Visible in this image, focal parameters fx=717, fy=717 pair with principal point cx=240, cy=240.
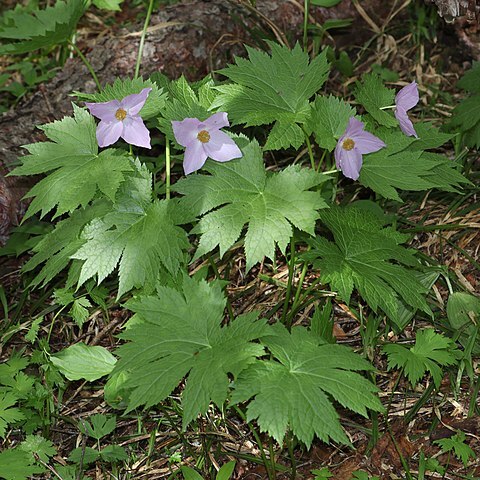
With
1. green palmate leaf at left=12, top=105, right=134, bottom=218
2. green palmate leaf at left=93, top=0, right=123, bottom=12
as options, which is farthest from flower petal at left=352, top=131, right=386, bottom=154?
green palmate leaf at left=93, top=0, right=123, bottom=12

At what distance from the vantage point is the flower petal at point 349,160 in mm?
2266

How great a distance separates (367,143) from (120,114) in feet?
2.59

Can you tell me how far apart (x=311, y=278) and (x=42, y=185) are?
41.6 inches

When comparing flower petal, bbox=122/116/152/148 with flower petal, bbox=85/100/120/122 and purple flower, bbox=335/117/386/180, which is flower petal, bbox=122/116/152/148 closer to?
flower petal, bbox=85/100/120/122

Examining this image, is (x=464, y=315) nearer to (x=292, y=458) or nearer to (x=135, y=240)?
(x=292, y=458)

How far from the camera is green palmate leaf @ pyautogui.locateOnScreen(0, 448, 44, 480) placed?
79.8 inches

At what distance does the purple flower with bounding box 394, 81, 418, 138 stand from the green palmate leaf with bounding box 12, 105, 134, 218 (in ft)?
2.96

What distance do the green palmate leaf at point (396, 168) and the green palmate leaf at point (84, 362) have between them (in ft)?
3.38

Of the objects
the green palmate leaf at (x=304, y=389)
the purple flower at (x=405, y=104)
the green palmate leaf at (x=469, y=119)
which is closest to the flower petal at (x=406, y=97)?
the purple flower at (x=405, y=104)

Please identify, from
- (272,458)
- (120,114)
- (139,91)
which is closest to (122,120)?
(120,114)

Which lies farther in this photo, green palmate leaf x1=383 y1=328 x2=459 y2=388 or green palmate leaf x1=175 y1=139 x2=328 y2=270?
green palmate leaf x1=383 y1=328 x2=459 y2=388

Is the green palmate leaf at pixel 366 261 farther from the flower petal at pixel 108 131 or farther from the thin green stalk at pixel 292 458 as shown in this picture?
the flower petal at pixel 108 131

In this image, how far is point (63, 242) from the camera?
246 centimetres

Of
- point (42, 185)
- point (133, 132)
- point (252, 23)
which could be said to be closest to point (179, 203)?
point (133, 132)
